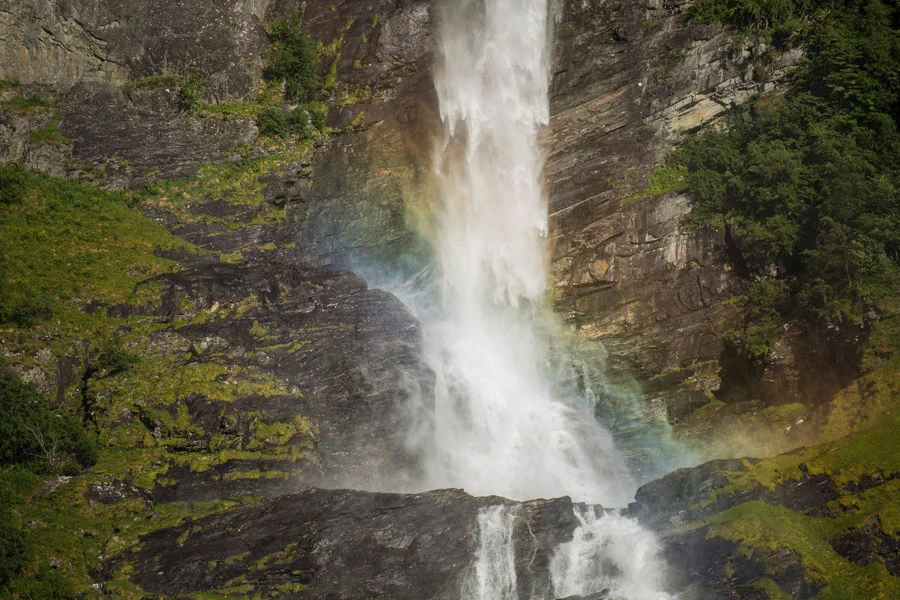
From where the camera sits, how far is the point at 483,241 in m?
34.7

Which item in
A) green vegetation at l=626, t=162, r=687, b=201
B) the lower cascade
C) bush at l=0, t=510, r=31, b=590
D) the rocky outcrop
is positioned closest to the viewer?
bush at l=0, t=510, r=31, b=590

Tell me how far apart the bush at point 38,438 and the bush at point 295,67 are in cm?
1947

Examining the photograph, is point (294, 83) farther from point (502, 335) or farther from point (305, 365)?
point (305, 365)

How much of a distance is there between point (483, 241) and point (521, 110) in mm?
5919

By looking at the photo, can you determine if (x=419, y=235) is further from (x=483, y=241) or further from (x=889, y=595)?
(x=889, y=595)

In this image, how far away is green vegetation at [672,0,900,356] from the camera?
2570cm

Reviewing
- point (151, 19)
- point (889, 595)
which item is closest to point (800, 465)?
point (889, 595)

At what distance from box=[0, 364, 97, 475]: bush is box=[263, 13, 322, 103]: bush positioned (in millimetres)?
19473

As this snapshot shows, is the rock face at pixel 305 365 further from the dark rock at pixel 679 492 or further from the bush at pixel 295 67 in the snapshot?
the bush at pixel 295 67

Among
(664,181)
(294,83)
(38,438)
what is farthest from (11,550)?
(294,83)

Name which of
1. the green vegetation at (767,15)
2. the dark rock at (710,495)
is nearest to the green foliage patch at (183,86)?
the green vegetation at (767,15)

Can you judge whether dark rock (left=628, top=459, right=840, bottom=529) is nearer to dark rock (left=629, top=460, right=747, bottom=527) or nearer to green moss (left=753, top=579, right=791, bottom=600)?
dark rock (left=629, top=460, right=747, bottom=527)

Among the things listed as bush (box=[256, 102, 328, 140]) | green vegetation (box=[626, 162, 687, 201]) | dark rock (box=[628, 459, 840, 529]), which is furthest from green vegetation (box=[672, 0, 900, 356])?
bush (box=[256, 102, 328, 140])

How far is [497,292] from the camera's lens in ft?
109
